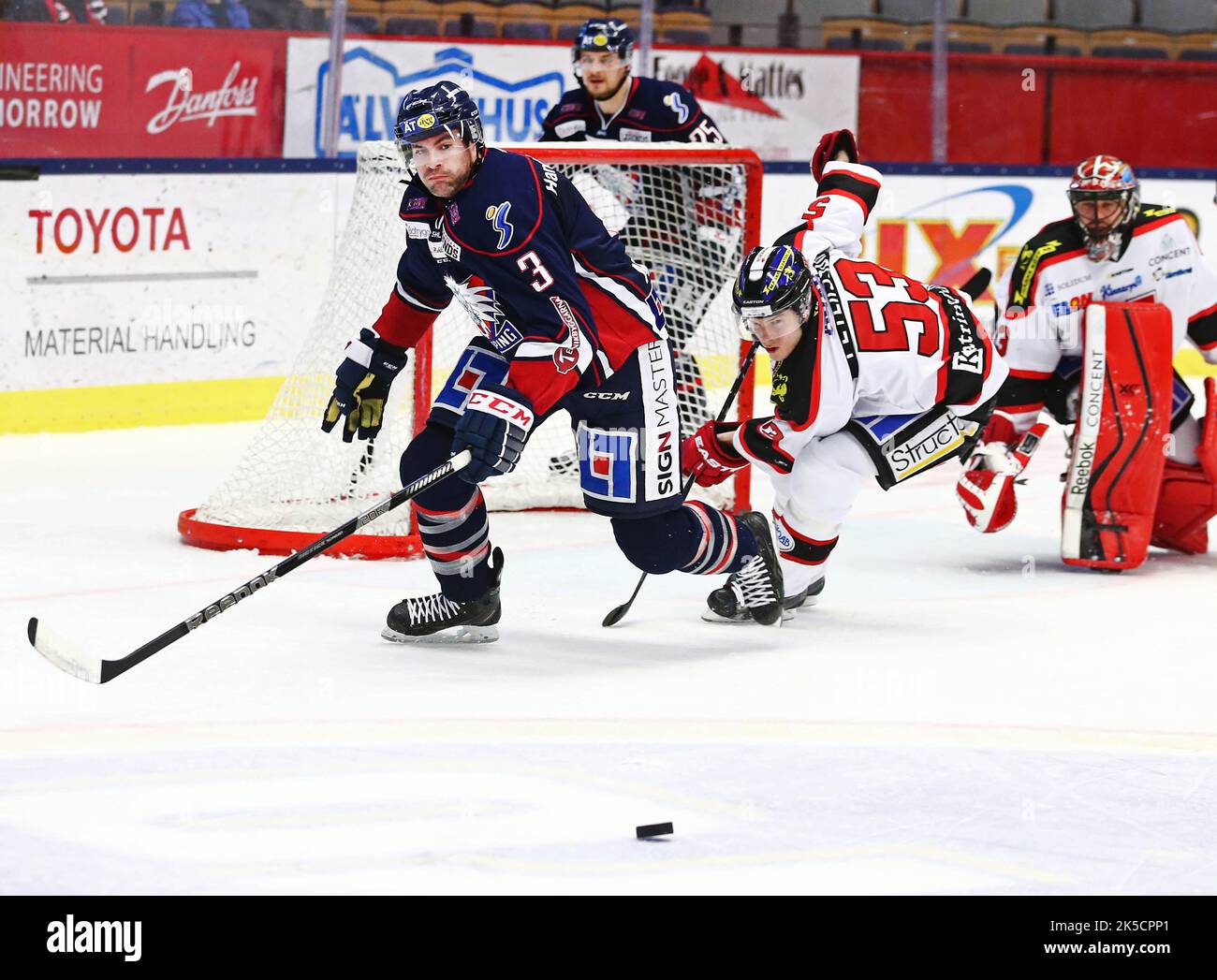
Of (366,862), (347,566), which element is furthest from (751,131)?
(366,862)

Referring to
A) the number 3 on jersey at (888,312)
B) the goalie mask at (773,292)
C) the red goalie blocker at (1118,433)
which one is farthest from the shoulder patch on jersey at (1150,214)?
the goalie mask at (773,292)

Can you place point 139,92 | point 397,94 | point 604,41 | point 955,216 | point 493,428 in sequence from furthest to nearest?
1. point 955,216
2. point 397,94
3. point 139,92
4. point 604,41
5. point 493,428

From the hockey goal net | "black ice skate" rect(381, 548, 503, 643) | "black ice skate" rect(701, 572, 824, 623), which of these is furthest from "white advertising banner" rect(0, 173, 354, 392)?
"black ice skate" rect(701, 572, 824, 623)

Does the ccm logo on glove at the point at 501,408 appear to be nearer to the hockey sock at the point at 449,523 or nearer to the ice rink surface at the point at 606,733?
the hockey sock at the point at 449,523

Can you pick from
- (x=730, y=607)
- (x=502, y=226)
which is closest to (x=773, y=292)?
(x=502, y=226)

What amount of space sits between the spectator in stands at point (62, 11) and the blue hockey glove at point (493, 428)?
382 centimetres

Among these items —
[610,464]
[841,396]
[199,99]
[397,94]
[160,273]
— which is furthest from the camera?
[397,94]

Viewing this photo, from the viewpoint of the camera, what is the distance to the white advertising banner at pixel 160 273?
640 cm

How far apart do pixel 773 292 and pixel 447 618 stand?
913 millimetres

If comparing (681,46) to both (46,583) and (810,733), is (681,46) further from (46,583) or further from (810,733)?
(810,733)

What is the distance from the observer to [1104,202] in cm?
504

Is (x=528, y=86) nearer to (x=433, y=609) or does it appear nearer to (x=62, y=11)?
(x=62, y=11)

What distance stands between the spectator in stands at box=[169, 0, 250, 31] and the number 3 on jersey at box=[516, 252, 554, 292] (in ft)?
13.1
